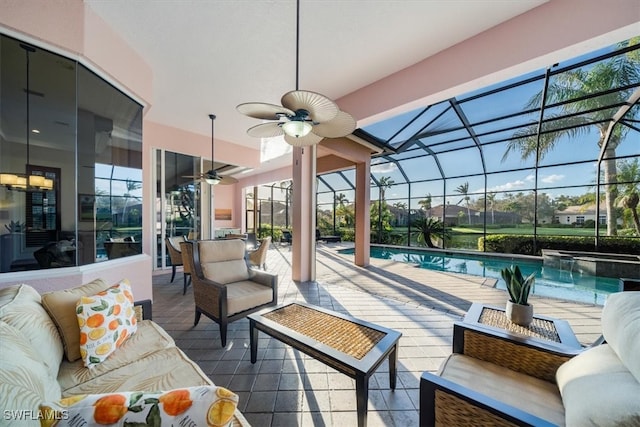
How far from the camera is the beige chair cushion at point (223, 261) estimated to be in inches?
108

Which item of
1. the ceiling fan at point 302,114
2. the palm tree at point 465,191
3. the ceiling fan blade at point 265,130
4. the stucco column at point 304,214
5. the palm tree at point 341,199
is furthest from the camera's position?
the palm tree at point 341,199

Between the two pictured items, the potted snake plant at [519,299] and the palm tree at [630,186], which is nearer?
the potted snake plant at [519,299]

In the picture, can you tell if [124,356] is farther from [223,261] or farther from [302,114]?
[302,114]

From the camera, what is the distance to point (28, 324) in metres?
1.14

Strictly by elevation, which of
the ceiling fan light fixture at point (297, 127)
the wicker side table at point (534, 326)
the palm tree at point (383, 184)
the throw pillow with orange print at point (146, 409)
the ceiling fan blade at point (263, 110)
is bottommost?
the wicker side table at point (534, 326)

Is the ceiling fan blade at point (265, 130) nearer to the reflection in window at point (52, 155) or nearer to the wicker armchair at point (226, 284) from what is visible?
the wicker armchair at point (226, 284)

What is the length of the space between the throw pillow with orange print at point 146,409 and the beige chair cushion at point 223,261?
217 centimetres

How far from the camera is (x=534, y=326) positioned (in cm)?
169

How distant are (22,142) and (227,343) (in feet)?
8.78

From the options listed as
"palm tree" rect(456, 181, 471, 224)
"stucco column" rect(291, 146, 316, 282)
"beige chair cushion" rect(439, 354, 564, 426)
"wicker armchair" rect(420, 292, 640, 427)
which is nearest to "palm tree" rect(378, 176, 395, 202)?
"palm tree" rect(456, 181, 471, 224)

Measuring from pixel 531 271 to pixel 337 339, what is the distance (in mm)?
7539

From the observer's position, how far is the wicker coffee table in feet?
4.33

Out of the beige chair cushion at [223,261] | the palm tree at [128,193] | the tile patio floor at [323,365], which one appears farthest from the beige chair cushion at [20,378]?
the palm tree at [128,193]

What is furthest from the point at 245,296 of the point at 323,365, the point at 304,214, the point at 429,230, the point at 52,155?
the point at 429,230
